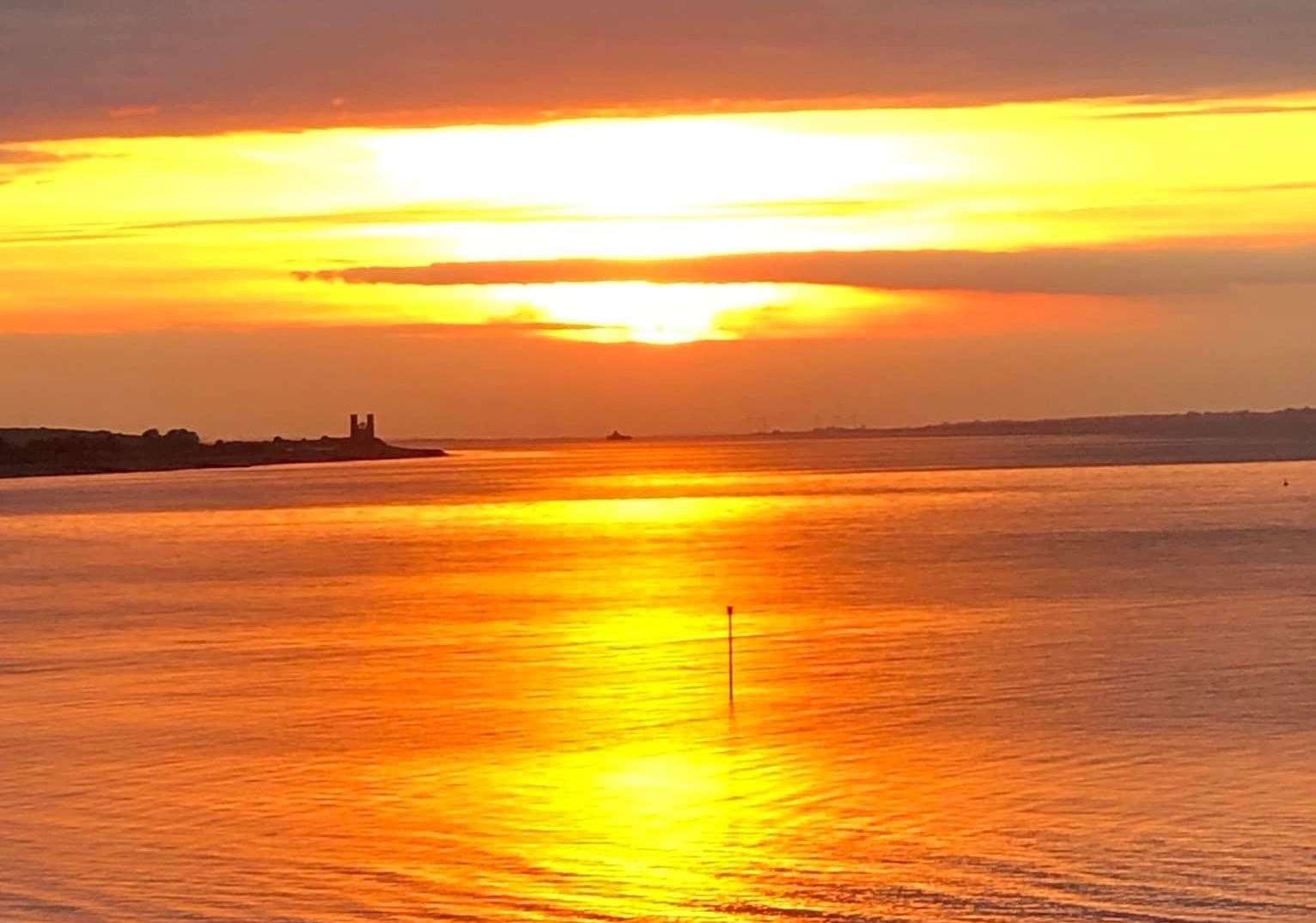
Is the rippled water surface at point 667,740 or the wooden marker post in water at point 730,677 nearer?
the rippled water surface at point 667,740

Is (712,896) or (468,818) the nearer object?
(712,896)

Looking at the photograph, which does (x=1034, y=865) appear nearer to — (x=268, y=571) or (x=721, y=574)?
(x=721, y=574)

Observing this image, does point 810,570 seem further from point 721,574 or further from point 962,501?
point 962,501

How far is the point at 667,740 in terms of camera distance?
24062 millimetres

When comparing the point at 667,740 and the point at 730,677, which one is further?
the point at 730,677

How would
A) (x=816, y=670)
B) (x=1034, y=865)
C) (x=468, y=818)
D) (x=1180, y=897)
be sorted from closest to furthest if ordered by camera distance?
(x=1180, y=897) < (x=1034, y=865) < (x=468, y=818) < (x=816, y=670)

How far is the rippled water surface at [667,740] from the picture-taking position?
16.7 m

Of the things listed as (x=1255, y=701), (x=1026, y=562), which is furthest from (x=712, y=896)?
(x=1026, y=562)

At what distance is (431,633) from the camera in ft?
127

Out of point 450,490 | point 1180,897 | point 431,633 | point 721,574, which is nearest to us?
point 1180,897

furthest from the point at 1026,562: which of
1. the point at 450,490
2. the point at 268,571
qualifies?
the point at 450,490

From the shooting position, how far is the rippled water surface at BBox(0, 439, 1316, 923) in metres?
16.7

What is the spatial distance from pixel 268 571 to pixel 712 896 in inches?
1691

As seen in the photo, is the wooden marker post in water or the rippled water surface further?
the wooden marker post in water
